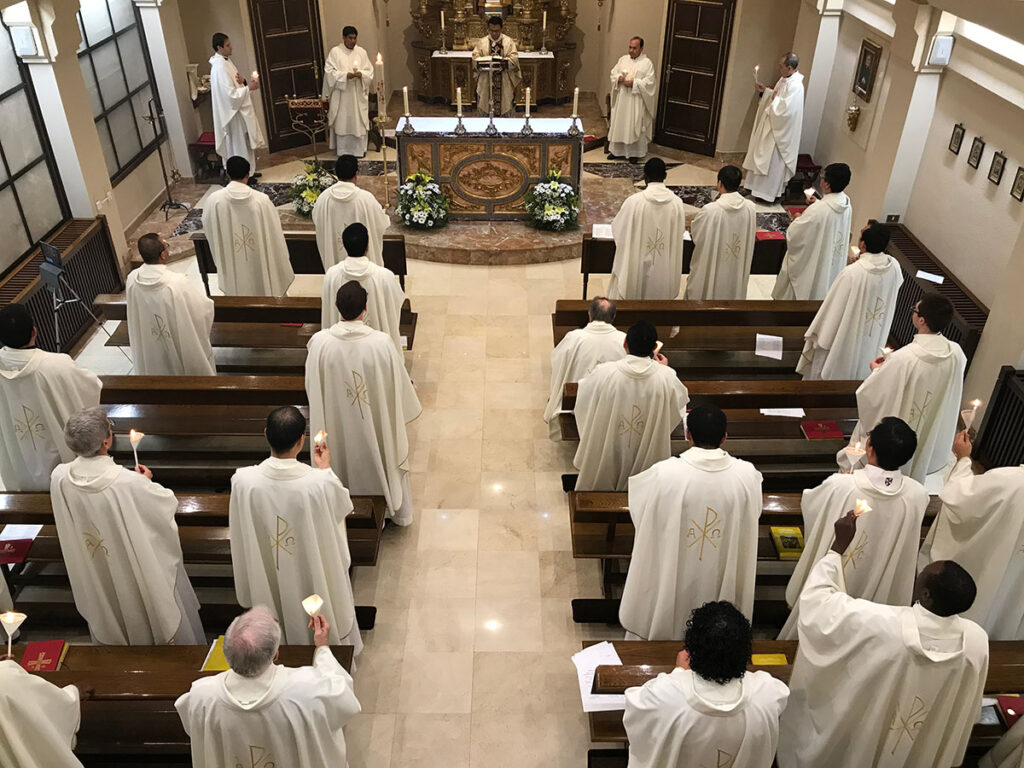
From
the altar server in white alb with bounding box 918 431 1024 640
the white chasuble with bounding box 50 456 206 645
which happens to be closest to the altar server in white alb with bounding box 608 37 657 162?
the altar server in white alb with bounding box 918 431 1024 640

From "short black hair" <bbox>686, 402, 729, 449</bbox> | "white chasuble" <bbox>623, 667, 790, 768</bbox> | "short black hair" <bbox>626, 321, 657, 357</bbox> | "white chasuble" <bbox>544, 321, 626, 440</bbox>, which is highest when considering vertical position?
"short black hair" <bbox>686, 402, 729, 449</bbox>

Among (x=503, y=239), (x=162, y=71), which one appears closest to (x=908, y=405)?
(x=503, y=239)

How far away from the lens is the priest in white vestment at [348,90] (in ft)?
40.3

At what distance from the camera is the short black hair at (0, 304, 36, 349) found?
4.84m

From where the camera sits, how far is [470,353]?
8.23m

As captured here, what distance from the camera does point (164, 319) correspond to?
20.9ft

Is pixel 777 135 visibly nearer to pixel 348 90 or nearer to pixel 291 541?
pixel 348 90

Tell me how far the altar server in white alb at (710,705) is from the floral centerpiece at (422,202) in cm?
794

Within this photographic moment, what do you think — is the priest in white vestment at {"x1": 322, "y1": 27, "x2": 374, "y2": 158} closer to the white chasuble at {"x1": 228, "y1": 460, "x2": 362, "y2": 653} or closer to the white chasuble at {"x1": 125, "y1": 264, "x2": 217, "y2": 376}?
the white chasuble at {"x1": 125, "y1": 264, "x2": 217, "y2": 376}

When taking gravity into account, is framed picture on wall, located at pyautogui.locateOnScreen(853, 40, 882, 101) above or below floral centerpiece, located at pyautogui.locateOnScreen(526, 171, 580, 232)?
above

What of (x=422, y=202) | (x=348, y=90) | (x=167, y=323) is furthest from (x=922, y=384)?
(x=348, y=90)

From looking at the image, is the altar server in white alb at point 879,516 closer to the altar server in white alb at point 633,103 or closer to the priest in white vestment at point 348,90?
the altar server in white alb at point 633,103

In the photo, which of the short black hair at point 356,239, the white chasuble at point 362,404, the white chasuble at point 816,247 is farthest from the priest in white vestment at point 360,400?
the white chasuble at point 816,247

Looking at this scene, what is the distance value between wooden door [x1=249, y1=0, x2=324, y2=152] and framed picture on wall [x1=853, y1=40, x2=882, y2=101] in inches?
315
